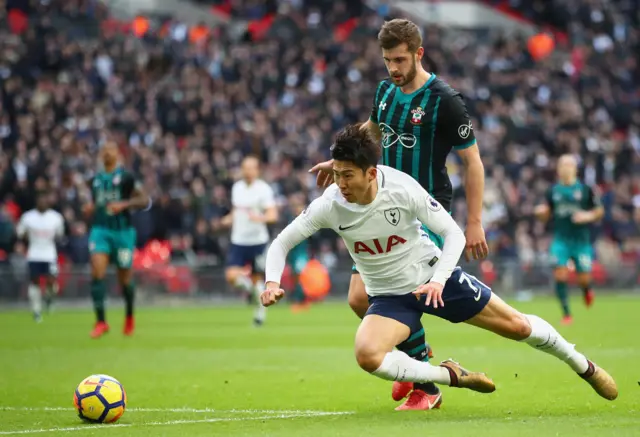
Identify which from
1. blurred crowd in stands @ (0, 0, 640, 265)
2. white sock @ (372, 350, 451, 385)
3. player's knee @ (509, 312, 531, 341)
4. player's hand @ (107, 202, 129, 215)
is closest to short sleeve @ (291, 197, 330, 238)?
white sock @ (372, 350, 451, 385)

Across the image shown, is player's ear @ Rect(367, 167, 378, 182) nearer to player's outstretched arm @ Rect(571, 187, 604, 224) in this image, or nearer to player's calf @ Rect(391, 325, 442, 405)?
player's calf @ Rect(391, 325, 442, 405)

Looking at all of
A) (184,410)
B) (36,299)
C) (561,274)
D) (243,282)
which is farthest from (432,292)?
(36,299)

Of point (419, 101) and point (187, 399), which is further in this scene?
point (187, 399)

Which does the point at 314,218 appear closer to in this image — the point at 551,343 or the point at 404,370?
the point at 404,370

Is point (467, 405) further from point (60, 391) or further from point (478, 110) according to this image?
point (478, 110)

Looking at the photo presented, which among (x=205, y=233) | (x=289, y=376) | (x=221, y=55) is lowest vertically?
(x=205, y=233)

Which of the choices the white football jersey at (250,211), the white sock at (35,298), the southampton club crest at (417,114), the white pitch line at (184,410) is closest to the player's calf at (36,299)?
the white sock at (35,298)

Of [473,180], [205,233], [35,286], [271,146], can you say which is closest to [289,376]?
[473,180]

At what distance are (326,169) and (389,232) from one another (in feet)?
2.82

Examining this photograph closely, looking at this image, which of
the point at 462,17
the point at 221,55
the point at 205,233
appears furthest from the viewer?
the point at 462,17

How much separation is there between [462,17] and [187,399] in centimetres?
3499

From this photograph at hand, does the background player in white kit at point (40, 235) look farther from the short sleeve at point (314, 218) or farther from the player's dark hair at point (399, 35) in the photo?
the player's dark hair at point (399, 35)

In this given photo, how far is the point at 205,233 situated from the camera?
28.0 meters

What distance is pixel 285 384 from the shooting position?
1039cm
